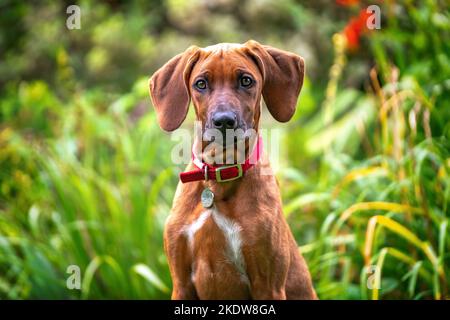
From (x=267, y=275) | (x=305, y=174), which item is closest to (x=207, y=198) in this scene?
(x=267, y=275)

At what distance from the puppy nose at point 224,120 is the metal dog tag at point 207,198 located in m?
0.37

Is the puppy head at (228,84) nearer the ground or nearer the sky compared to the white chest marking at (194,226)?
nearer the sky

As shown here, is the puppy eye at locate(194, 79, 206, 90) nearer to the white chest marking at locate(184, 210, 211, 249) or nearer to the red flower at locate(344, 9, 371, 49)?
the white chest marking at locate(184, 210, 211, 249)

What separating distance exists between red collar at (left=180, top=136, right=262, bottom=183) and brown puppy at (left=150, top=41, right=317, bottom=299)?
0.04m

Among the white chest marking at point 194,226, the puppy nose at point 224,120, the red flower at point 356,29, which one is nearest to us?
the puppy nose at point 224,120

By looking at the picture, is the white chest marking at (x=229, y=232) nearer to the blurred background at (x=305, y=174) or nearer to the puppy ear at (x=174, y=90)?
the puppy ear at (x=174, y=90)

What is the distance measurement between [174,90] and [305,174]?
11.3ft

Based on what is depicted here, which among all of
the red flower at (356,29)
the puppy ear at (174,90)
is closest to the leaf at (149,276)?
the puppy ear at (174,90)

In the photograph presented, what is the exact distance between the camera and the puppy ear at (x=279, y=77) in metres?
3.11

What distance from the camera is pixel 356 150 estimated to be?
637 centimetres

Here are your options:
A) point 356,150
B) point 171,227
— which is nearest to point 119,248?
point 171,227

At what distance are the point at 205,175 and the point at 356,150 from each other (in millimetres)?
3563
